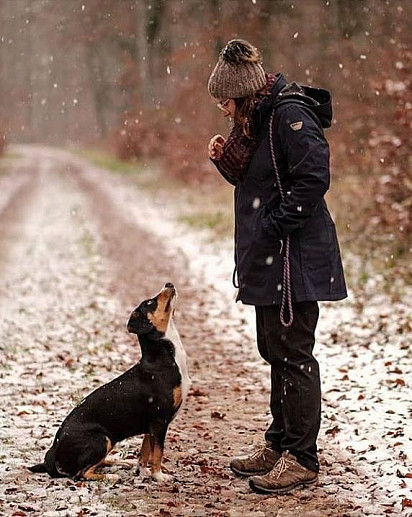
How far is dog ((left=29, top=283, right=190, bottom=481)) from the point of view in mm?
5254

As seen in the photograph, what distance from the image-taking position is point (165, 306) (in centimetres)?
537

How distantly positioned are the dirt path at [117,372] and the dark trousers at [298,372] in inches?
13.4

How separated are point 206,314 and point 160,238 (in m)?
6.57

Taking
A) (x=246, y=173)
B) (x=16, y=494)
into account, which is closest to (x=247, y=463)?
(x=16, y=494)

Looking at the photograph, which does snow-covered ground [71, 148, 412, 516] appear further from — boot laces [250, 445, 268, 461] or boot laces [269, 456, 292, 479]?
boot laces [250, 445, 268, 461]

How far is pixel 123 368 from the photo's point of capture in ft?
27.2

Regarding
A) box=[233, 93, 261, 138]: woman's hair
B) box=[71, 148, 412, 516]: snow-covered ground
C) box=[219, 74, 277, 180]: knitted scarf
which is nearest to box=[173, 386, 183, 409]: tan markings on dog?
box=[71, 148, 412, 516]: snow-covered ground

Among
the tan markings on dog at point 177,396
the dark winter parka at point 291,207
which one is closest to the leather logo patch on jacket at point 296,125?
the dark winter parka at point 291,207

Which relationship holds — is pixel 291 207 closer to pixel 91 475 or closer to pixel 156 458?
pixel 156 458

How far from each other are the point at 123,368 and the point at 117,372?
135mm

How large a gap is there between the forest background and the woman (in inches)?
250

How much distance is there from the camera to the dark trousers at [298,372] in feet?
16.6

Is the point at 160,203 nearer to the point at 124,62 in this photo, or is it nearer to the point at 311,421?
the point at 124,62

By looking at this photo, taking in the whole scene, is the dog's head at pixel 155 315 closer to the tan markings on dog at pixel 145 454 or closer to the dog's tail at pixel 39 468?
the tan markings on dog at pixel 145 454
